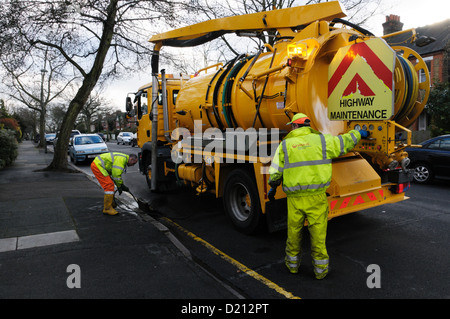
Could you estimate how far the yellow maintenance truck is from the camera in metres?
3.84

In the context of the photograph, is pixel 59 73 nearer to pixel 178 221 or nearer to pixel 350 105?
pixel 178 221

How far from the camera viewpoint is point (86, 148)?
16266 mm

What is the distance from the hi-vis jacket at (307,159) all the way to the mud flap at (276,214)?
0.83 m

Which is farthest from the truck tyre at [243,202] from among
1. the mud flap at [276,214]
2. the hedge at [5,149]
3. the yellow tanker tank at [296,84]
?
the hedge at [5,149]

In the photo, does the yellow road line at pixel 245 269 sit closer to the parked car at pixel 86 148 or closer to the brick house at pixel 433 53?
the parked car at pixel 86 148

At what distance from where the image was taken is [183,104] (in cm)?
704

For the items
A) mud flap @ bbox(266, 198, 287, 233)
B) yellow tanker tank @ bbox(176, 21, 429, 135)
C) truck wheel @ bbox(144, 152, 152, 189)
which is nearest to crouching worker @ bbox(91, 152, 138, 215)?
yellow tanker tank @ bbox(176, 21, 429, 135)

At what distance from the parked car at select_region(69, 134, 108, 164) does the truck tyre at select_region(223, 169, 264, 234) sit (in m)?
12.6

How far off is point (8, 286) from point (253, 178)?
3076mm

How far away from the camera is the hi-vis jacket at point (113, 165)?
6023 millimetres

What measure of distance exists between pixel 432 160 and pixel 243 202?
626cm

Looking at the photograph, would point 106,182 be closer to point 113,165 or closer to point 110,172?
point 110,172
